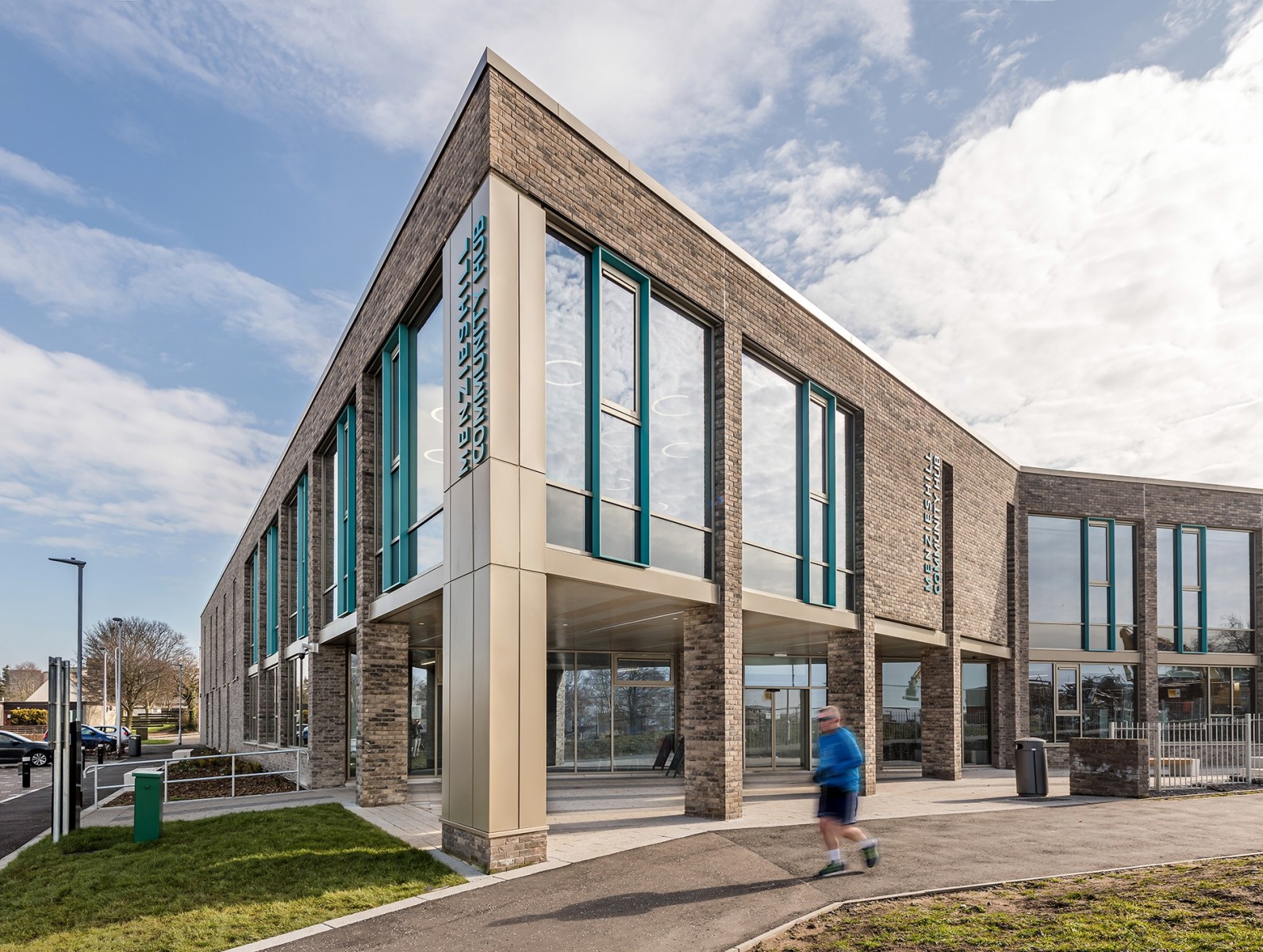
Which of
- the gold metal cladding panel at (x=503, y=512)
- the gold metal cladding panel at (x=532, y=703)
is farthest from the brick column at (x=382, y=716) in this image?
the gold metal cladding panel at (x=503, y=512)

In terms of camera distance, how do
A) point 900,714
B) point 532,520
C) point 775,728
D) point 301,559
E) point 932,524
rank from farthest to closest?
point 900,714 → point 775,728 → point 301,559 → point 932,524 → point 532,520

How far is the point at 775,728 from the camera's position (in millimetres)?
25391

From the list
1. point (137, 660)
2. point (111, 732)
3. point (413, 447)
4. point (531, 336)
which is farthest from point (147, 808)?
point (137, 660)

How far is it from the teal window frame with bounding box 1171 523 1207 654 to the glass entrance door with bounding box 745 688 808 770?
13.0m

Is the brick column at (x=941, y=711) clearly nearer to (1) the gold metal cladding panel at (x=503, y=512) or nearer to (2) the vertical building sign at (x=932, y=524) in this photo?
(2) the vertical building sign at (x=932, y=524)

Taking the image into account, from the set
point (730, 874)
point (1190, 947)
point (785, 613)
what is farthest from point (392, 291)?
point (1190, 947)

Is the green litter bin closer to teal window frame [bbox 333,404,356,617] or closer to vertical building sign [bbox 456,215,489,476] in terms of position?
teal window frame [bbox 333,404,356,617]

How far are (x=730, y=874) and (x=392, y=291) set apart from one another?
10.7 m

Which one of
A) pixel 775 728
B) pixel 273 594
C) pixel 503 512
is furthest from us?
pixel 273 594

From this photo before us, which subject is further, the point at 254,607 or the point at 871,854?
the point at 254,607

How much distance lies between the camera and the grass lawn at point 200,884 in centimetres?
849

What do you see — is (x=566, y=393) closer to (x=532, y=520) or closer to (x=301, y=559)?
(x=532, y=520)

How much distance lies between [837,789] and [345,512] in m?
13.4

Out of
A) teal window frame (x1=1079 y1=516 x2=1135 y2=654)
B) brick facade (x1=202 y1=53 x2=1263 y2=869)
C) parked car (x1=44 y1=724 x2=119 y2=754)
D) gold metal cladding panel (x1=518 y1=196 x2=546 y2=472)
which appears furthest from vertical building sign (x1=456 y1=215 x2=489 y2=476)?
parked car (x1=44 y1=724 x2=119 y2=754)
